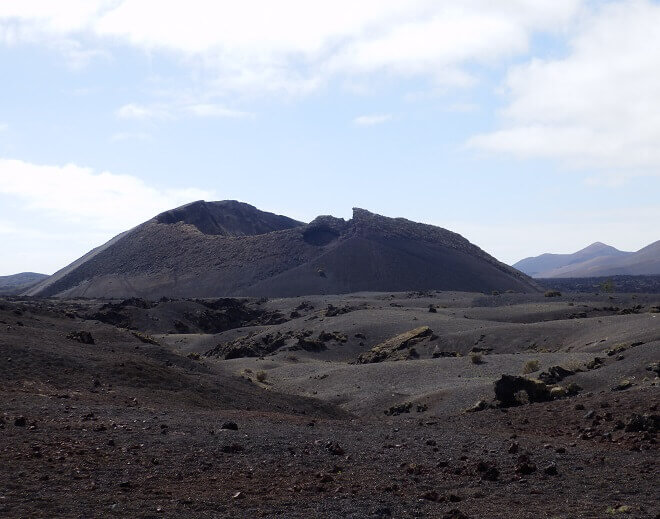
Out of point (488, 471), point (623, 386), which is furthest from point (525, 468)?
point (623, 386)

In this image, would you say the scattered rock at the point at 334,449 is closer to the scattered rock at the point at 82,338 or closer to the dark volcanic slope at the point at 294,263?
the scattered rock at the point at 82,338

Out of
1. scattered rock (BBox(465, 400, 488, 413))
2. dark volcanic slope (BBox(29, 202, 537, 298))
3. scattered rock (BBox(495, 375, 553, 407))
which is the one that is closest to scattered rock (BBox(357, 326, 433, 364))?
scattered rock (BBox(465, 400, 488, 413))

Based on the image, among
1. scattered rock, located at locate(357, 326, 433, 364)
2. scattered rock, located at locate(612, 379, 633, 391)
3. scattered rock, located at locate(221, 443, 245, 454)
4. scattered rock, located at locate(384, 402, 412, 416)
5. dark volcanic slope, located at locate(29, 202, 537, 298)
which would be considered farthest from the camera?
dark volcanic slope, located at locate(29, 202, 537, 298)

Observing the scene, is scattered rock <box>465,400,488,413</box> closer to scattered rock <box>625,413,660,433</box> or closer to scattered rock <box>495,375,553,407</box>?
scattered rock <box>495,375,553,407</box>

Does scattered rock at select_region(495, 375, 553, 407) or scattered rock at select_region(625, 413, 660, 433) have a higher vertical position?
scattered rock at select_region(625, 413, 660, 433)

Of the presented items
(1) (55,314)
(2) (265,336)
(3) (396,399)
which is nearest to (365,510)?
(3) (396,399)

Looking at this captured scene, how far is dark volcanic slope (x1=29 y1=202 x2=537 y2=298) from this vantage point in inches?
4336

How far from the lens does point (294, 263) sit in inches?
4601

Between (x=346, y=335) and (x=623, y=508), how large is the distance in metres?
43.7

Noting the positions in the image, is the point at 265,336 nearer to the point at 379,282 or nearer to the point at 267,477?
the point at 267,477

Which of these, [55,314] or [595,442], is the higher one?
[55,314]

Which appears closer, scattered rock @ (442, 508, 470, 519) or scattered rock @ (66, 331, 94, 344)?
scattered rock @ (442, 508, 470, 519)

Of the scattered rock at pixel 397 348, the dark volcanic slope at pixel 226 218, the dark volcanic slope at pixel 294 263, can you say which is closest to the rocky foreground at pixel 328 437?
the scattered rock at pixel 397 348

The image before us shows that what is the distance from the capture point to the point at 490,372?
32.9 meters
